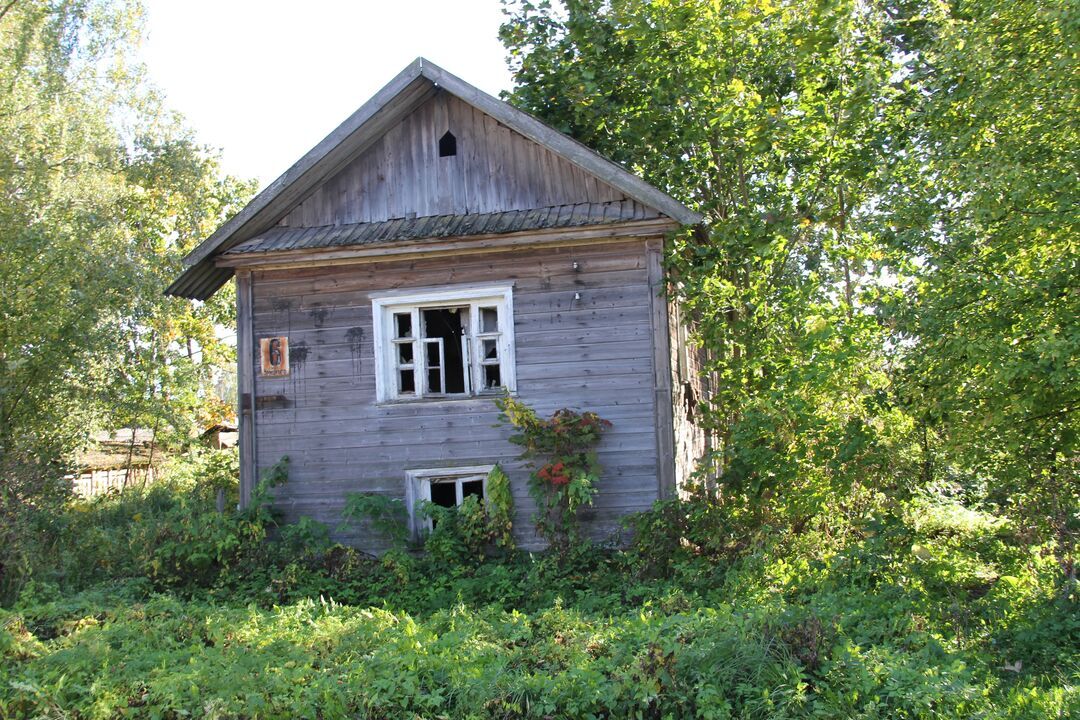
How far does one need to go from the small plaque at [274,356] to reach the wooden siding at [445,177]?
5.24 ft

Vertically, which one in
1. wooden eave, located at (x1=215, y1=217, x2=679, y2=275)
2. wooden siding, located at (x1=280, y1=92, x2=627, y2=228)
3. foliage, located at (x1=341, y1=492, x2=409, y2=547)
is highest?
wooden siding, located at (x1=280, y1=92, x2=627, y2=228)

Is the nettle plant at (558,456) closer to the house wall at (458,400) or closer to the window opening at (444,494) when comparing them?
the house wall at (458,400)

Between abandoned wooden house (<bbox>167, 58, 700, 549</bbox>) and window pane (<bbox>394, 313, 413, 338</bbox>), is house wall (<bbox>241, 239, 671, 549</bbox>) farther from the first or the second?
window pane (<bbox>394, 313, 413, 338</bbox>)

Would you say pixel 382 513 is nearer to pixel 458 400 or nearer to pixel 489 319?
pixel 458 400

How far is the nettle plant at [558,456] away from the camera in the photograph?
10.9m

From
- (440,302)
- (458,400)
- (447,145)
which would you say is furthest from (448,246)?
(458,400)

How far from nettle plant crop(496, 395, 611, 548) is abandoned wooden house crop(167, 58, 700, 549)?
0.33 m

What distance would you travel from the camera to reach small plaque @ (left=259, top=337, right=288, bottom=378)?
40.4 feet

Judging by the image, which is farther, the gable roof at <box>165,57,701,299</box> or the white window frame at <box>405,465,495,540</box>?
the white window frame at <box>405,465,495,540</box>

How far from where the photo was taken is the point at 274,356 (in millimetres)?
12359

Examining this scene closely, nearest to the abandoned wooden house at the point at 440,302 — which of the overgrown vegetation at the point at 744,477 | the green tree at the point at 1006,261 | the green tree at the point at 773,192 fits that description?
the overgrown vegetation at the point at 744,477

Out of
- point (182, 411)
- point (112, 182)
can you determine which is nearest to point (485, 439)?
point (182, 411)

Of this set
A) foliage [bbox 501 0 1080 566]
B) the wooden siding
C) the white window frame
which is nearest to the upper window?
the white window frame

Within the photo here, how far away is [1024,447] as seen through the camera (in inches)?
332
